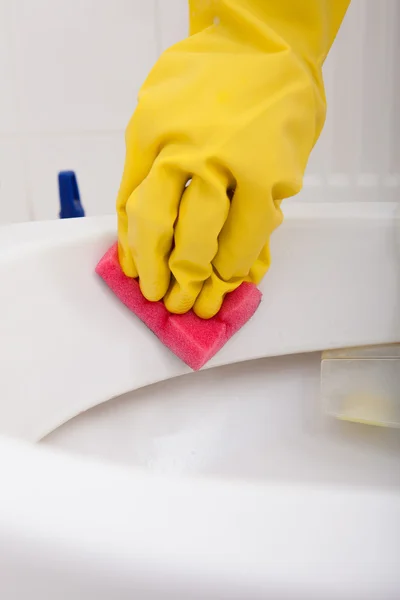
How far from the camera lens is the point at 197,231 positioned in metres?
0.41

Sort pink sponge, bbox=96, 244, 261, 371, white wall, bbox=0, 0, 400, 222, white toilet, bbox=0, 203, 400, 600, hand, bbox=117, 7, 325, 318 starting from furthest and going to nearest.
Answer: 1. white wall, bbox=0, 0, 400, 222
2. pink sponge, bbox=96, 244, 261, 371
3. hand, bbox=117, 7, 325, 318
4. white toilet, bbox=0, 203, 400, 600

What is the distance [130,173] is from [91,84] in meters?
0.49

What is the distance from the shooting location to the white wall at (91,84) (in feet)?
2.69

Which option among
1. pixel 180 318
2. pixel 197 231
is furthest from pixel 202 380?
pixel 197 231

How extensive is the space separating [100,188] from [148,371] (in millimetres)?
467

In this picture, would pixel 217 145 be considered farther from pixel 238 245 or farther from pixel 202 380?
pixel 202 380

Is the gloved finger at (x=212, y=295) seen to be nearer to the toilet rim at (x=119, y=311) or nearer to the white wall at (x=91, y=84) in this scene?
the toilet rim at (x=119, y=311)

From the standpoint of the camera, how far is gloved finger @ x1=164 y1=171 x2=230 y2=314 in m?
0.39

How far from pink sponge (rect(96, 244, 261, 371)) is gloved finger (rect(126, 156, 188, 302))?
0.05 metres

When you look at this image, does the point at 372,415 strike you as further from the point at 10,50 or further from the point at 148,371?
the point at 10,50

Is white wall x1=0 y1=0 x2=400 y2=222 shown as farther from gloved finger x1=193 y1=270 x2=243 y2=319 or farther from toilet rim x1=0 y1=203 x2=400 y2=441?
gloved finger x1=193 y1=270 x2=243 y2=319

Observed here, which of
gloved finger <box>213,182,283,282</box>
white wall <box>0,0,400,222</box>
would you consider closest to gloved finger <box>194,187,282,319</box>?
gloved finger <box>213,182,283,282</box>

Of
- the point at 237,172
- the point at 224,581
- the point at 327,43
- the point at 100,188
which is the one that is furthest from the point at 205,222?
the point at 100,188

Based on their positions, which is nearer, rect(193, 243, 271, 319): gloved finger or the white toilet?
the white toilet
